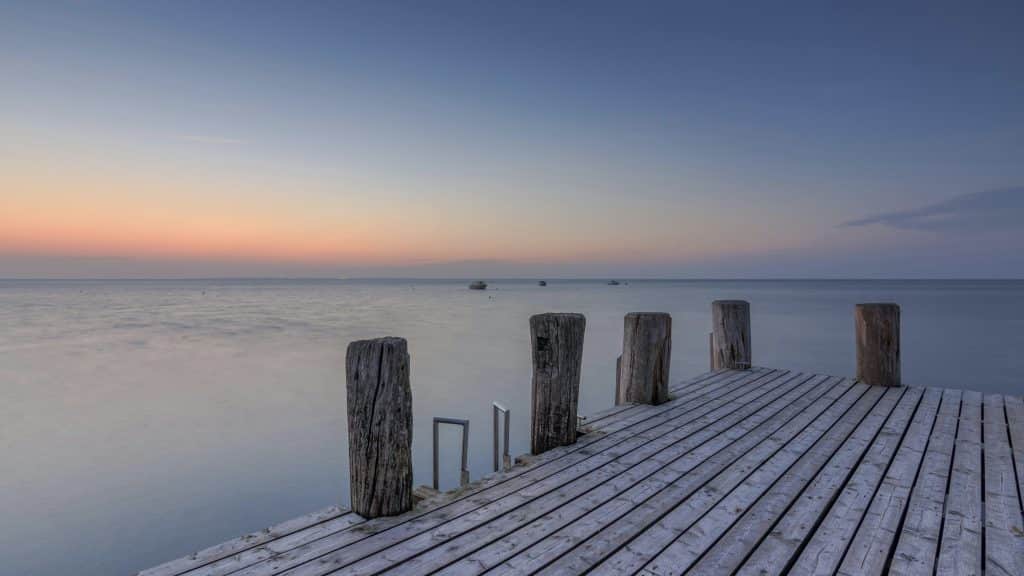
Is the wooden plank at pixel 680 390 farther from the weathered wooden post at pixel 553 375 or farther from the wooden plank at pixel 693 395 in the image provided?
the weathered wooden post at pixel 553 375

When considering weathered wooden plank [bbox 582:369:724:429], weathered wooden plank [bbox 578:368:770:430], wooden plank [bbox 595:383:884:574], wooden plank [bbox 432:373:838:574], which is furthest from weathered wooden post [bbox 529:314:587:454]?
wooden plank [bbox 595:383:884:574]

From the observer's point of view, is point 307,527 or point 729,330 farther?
point 729,330

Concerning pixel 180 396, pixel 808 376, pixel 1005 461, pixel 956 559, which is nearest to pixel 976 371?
pixel 808 376

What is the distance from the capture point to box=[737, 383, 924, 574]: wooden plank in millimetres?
2426

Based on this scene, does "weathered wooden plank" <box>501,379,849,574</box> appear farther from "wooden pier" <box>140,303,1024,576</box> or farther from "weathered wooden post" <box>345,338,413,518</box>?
"weathered wooden post" <box>345,338,413,518</box>

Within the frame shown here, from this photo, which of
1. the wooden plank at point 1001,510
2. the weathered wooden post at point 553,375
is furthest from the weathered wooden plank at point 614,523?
the wooden plank at point 1001,510

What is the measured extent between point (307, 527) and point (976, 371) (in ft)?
59.1

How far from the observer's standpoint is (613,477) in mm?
3506

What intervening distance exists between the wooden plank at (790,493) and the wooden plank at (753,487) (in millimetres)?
28

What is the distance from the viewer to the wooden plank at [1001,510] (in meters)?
2.41

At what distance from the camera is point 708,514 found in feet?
9.59

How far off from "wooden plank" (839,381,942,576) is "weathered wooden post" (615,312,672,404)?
7.15 ft

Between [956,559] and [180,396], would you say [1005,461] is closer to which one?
[956,559]

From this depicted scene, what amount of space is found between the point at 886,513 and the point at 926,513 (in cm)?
23
